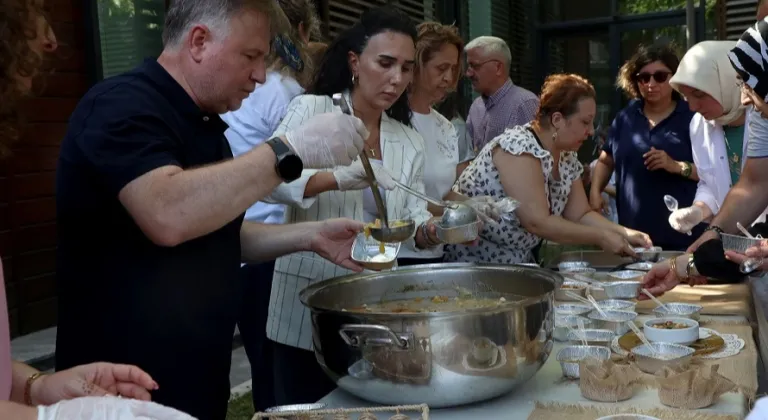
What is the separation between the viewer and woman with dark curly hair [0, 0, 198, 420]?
2.98ft

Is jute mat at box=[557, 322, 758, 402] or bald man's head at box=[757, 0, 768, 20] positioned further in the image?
bald man's head at box=[757, 0, 768, 20]

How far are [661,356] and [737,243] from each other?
2.82ft

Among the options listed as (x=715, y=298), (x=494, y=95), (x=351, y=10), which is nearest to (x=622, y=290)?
(x=715, y=298)

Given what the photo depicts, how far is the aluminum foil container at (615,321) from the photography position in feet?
6.30

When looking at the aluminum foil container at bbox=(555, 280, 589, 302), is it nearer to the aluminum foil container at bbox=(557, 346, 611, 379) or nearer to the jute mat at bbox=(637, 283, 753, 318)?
the jute mat at bbox=(637, 283, 753, 318)

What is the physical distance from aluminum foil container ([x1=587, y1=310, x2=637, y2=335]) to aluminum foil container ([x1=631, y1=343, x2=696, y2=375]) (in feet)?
0.73

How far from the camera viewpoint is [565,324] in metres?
1.95

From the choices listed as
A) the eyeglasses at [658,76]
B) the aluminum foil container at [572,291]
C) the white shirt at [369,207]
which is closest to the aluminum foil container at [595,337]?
the aluminum foil container at [572,291]

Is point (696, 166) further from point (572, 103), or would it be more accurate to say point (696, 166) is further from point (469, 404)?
point (469, 404)

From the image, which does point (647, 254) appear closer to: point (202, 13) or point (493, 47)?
point (202, 13)

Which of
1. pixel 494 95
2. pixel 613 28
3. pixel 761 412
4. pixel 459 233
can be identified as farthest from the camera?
pixel 613 28

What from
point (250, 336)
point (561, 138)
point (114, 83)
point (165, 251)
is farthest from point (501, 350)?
point (561, 138)

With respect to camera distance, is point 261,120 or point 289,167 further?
point 261,120

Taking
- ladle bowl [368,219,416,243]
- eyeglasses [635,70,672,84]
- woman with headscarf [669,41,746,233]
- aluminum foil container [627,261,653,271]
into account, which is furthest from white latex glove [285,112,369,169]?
eyeglasses [635,70,672,84]
